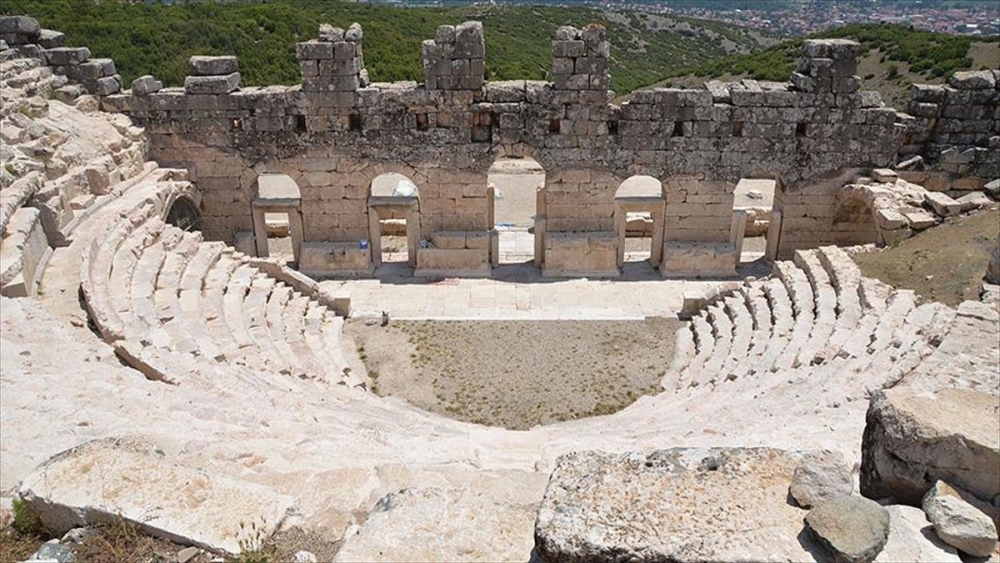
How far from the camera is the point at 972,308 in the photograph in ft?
34.4

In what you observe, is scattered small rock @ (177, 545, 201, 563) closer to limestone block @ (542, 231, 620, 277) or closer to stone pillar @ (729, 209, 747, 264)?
limestone block @ (542, 231, 620, 277)

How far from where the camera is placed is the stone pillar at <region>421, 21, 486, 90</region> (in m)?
15.2

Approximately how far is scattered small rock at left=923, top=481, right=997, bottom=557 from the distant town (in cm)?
A: 6991

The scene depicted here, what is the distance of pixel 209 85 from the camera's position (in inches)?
626

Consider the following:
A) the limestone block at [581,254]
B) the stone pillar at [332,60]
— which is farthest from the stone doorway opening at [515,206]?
the stone pillar at [332,60]

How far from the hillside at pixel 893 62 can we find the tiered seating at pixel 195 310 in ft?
96.5

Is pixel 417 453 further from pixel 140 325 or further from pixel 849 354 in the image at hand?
pixel 849 354

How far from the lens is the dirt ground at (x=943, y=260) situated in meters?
11.7

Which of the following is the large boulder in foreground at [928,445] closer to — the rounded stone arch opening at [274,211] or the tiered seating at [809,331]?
the tiered seating at [809,331]

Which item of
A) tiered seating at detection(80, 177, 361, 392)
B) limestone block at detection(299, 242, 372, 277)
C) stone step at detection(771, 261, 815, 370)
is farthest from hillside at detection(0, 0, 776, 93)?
stone step at detection(771, 261, 815, 370)

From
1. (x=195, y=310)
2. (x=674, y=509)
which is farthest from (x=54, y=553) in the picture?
(x=195, y=310)

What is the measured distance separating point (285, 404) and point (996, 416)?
7305 millimetres

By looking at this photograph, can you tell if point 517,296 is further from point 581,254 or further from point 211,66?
point 211,66

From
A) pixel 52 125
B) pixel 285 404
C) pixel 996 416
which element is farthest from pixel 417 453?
pixel 52 125
